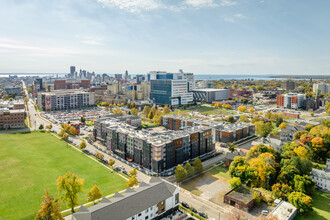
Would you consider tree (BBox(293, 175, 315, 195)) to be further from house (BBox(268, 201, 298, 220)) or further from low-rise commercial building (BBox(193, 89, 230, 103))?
low-rise commercial building (BBox(193, 89, 230, 103))

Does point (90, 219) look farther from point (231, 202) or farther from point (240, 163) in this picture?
point (240, 163)

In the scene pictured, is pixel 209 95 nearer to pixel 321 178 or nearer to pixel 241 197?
pixel 321 178

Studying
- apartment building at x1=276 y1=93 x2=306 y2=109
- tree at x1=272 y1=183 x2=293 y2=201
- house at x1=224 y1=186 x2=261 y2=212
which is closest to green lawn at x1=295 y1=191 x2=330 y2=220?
tree at x1=272 y1=183 x2=293 y2=201

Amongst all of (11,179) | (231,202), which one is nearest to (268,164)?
(231,202)

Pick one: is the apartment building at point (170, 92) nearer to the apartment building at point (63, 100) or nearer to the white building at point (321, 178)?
the apartment building at point (63, 100)

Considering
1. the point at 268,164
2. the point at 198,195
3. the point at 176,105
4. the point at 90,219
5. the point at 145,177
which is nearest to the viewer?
the point at 90,219

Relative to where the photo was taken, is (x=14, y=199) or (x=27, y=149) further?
(x=27, y=149)
